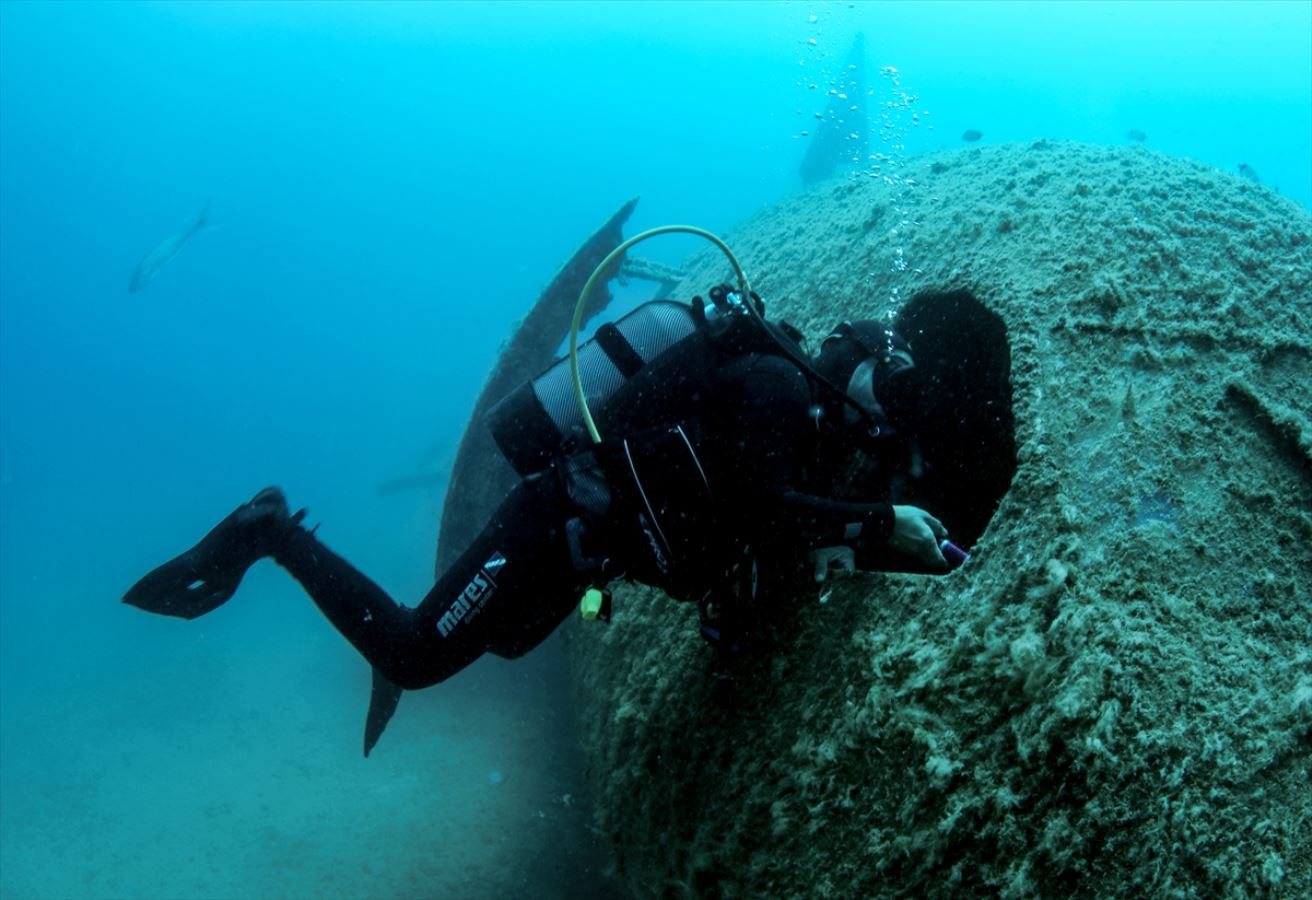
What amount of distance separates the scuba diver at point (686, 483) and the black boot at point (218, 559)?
3.23 ft

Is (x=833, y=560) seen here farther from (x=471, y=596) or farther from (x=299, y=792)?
(x=299, y=792)

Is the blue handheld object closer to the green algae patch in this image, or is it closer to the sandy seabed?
the green algae patch

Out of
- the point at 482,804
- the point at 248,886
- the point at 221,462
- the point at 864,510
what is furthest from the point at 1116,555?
the point at 221,462

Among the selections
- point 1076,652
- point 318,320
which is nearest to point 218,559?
point 1076,652

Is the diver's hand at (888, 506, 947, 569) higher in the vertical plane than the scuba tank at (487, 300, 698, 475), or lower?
lower

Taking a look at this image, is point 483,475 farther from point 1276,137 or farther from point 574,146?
point 1276,137

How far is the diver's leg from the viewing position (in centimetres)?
301

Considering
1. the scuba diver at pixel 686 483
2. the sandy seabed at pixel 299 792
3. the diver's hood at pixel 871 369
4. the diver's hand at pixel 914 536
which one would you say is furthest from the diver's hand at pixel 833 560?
the sandy seabed at pixel 299 792

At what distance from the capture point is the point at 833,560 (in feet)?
8.23

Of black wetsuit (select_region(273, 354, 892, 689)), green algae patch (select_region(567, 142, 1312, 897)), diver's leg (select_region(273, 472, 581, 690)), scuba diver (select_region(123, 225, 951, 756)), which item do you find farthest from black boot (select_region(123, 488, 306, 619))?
green algae patch (select_region(567, 142, 1312, 897))

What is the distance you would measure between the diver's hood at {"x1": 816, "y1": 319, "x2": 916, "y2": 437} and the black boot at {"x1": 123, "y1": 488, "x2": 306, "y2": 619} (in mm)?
2984

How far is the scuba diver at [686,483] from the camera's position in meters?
2.47

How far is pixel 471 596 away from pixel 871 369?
2.06 metres

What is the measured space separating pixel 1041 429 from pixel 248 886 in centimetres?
894
